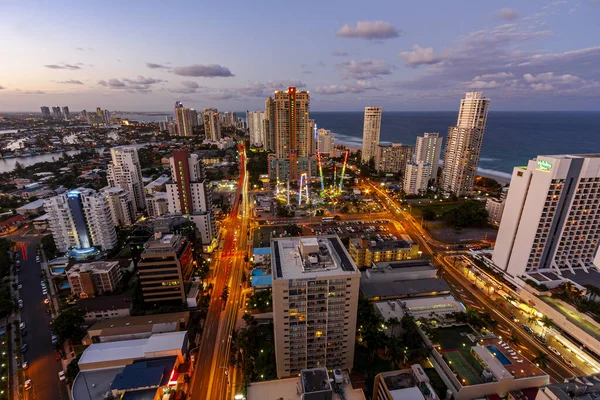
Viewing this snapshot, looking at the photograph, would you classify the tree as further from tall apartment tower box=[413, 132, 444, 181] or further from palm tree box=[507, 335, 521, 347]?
tall apartment tower box=[413, 132, 444, 181]

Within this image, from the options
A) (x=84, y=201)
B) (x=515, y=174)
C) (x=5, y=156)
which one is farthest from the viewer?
(x=5, y=156)

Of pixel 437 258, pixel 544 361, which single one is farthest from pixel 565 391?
pixel 437 258

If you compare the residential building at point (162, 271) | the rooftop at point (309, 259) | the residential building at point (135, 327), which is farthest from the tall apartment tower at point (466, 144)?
the residential building at point (135, 327)

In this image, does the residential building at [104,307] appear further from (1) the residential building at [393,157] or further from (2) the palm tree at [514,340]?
(1) the residential building at [393,157]

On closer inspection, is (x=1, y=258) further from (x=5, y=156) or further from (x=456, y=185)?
(x=5, y=156)

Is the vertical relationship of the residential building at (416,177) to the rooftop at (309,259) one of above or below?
below

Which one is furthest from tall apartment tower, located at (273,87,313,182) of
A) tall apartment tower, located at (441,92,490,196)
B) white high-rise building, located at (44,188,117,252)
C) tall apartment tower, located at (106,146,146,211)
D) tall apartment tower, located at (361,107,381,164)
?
white high-rise building, located at (44,188,117,252)
